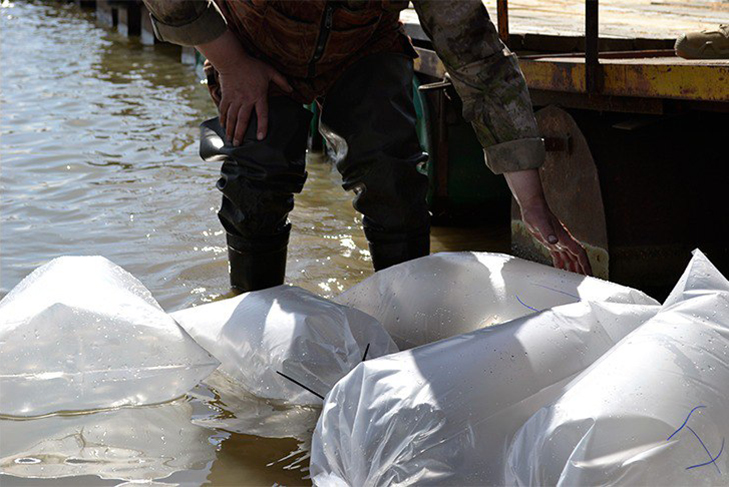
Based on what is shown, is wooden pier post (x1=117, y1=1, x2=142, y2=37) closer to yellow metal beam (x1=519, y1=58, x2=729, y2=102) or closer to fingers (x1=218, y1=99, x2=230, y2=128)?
yellow metal beam (x1=519, y1=58, x2=729, y2=102)

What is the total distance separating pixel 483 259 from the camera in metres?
2.33

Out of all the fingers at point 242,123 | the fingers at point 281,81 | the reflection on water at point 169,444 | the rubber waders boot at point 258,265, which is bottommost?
the reflection on water at point 169,444

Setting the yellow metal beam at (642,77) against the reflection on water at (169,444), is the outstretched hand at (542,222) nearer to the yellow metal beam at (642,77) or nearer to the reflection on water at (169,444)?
the yellow metal beam at (642,77)

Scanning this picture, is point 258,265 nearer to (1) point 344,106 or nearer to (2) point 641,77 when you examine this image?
(1) point 344,106

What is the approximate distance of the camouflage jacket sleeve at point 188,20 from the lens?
92.4 inches

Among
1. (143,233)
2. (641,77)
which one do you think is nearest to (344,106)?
(641,77)

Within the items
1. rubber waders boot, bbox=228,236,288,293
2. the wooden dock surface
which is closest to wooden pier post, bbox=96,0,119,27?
the wooden dock surface

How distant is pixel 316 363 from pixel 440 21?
87 centimetres

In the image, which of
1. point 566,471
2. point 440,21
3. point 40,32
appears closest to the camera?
point 566,471

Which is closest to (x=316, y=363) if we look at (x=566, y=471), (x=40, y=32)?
(x=566, y=471)

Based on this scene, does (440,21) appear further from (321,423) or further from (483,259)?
(321,423)

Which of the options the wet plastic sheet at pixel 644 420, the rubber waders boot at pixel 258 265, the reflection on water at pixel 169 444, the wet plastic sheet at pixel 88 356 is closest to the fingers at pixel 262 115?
the rubber waders boot at pixel 258 265

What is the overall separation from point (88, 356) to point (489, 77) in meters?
1.14

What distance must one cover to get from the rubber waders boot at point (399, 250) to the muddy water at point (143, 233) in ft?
1.86
